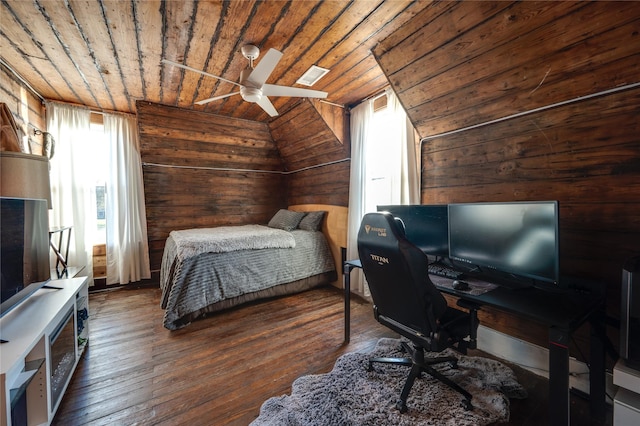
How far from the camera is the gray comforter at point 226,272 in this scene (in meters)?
2.62

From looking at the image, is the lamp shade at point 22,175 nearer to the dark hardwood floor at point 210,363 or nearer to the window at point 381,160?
the dark hardwood floor at point 210,363

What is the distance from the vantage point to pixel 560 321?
46.1 inches

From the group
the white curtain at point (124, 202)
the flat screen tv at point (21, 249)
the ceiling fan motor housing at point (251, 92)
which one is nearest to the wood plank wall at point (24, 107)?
the white curtain at point (124, 202)

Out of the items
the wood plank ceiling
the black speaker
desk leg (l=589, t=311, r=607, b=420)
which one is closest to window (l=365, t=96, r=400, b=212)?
the wood plank ceiling

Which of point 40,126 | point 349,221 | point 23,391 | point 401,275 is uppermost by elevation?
point 40,126

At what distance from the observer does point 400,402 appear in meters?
1.54

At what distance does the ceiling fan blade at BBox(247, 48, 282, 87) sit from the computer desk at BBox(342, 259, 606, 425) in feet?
6.13

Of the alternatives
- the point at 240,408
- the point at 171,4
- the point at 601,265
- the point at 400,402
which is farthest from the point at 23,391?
the point at 601,265

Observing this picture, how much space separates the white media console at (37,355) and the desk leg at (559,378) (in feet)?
7.38

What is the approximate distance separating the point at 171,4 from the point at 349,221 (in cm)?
259

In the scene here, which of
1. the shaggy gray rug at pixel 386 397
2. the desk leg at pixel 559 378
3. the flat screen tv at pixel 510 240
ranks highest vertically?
the flat screen tv at pixel 510 240

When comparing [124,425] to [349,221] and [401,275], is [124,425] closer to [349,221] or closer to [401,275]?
[401,275]

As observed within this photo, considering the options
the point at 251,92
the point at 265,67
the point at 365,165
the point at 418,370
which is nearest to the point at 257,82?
the point at 251,92

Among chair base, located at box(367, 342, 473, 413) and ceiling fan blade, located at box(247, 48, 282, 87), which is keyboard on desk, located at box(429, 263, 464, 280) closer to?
chair base, located at box(367, 342, 473, 413)
